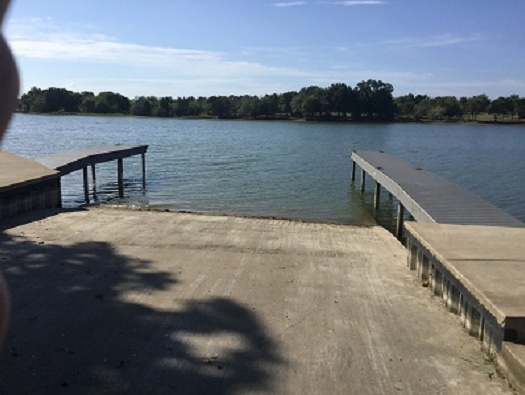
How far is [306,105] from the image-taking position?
4825 inches

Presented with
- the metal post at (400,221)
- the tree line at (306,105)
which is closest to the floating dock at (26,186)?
the metal post at (400,221)

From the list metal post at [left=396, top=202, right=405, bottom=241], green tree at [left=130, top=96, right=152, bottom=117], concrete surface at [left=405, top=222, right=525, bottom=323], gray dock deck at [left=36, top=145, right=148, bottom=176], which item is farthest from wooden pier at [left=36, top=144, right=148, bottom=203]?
green tree at [left=130, top=96, right=152, bottom=117]

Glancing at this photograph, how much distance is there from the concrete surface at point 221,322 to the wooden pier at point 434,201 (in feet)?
5.99

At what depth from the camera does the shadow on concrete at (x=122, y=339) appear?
14.8ft

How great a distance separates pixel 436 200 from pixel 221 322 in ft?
28.3

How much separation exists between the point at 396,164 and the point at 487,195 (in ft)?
16.6

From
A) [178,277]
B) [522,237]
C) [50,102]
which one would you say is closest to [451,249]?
[522,237]

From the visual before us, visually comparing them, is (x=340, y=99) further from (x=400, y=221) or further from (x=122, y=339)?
(x=122, y=339)

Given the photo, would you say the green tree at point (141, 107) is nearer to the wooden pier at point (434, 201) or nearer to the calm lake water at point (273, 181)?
the calm lake water at point (273, 181)

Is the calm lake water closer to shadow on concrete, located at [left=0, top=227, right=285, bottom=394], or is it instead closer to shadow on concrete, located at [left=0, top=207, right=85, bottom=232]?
shadow on concrete, located at [left=0, top=207, right=85, bottom=232]

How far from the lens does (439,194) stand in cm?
1396

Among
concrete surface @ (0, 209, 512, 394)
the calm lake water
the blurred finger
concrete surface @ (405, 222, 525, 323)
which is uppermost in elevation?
the blurred finger

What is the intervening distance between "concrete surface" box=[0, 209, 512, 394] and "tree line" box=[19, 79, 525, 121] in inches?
4589

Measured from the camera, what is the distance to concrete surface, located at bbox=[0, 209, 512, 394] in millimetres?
4613
